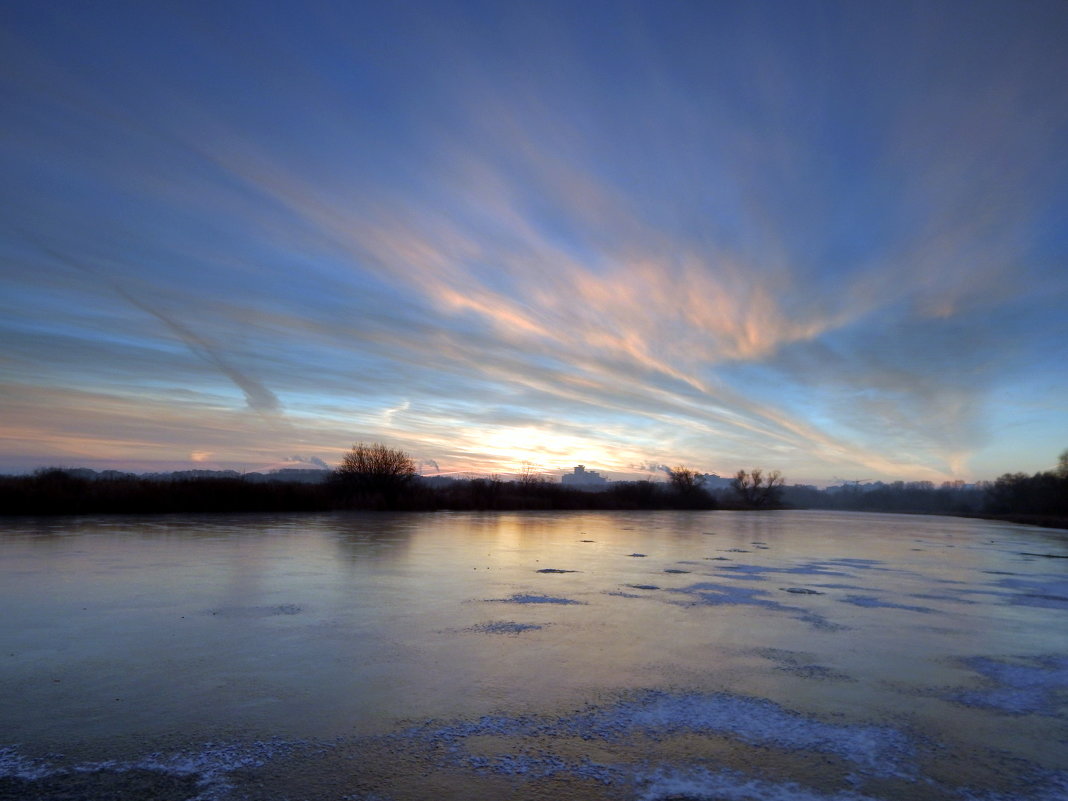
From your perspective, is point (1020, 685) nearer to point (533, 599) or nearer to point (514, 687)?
point (514, 687)

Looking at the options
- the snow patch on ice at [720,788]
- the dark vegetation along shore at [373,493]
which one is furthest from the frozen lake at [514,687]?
the dark vegetation along shore at [373,493]

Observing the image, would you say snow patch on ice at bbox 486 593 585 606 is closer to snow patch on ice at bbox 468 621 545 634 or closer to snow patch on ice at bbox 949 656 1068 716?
snow patch on ice at bbox 468 621 545 634

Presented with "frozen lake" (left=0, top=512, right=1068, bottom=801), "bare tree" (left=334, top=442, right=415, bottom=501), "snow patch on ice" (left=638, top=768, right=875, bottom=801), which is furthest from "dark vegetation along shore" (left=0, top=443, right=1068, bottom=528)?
"snow patch on ice" (left=638, top=768, right=875, bottom=801)

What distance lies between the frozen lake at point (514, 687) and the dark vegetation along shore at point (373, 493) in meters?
15.9

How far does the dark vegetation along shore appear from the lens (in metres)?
24.4

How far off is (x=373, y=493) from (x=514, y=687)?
34.0 metres

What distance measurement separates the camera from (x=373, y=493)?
3744 cm

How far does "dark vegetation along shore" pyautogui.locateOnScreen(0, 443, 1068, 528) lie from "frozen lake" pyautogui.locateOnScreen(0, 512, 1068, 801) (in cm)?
1595

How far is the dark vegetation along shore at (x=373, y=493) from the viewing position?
24.4m

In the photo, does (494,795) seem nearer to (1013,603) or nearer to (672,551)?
(1013,603)

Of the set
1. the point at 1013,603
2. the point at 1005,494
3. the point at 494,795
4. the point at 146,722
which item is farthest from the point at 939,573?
the point at 1005,494

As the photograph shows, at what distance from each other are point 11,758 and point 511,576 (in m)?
7.79

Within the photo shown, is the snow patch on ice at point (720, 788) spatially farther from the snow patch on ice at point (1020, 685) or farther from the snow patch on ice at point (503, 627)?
the snow patch on ice at point (503, 627)

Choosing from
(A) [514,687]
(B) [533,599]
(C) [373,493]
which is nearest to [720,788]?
(A) [514,687]
